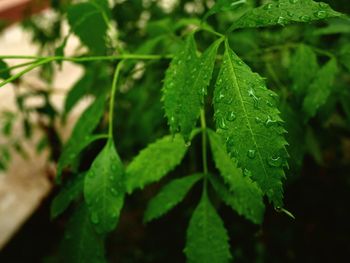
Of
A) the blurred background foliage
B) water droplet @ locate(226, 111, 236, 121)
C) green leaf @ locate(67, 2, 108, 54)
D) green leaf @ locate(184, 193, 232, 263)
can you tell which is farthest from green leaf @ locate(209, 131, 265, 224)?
green leaf @ locate(67, 2, 108, 54)

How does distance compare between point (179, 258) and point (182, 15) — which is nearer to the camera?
point (182, 15)

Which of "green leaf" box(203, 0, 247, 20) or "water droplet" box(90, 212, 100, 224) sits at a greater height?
"green leaf" box(203, 0, 247, 20)

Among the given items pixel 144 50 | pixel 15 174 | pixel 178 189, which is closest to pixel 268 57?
pixel 144 50

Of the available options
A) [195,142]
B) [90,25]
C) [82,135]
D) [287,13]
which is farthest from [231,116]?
[195,142]

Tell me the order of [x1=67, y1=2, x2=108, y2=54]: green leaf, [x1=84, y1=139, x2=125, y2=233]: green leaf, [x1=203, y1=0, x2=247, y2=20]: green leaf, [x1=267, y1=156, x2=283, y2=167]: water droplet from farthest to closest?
[x1=67, y1=2, x2=108, y2=54]: green leaf → [x1=84, y1=139, x2=125, y2=233]: green leaf → [x1=203, y1=0, x2=247, y2=20]: green leaf → [x1=267, y1=156, x2=283, y2=167]: water droplet

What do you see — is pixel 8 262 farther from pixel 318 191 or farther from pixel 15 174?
pixel 318 191

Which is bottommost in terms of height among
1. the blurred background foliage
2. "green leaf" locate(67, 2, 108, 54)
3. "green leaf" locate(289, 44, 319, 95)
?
the blurred background foliage

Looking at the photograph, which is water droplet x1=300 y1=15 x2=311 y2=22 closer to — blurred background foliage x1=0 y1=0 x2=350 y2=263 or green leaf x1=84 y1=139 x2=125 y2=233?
blurred background foliage x1=0 y1=0 x2=350 y2=263
